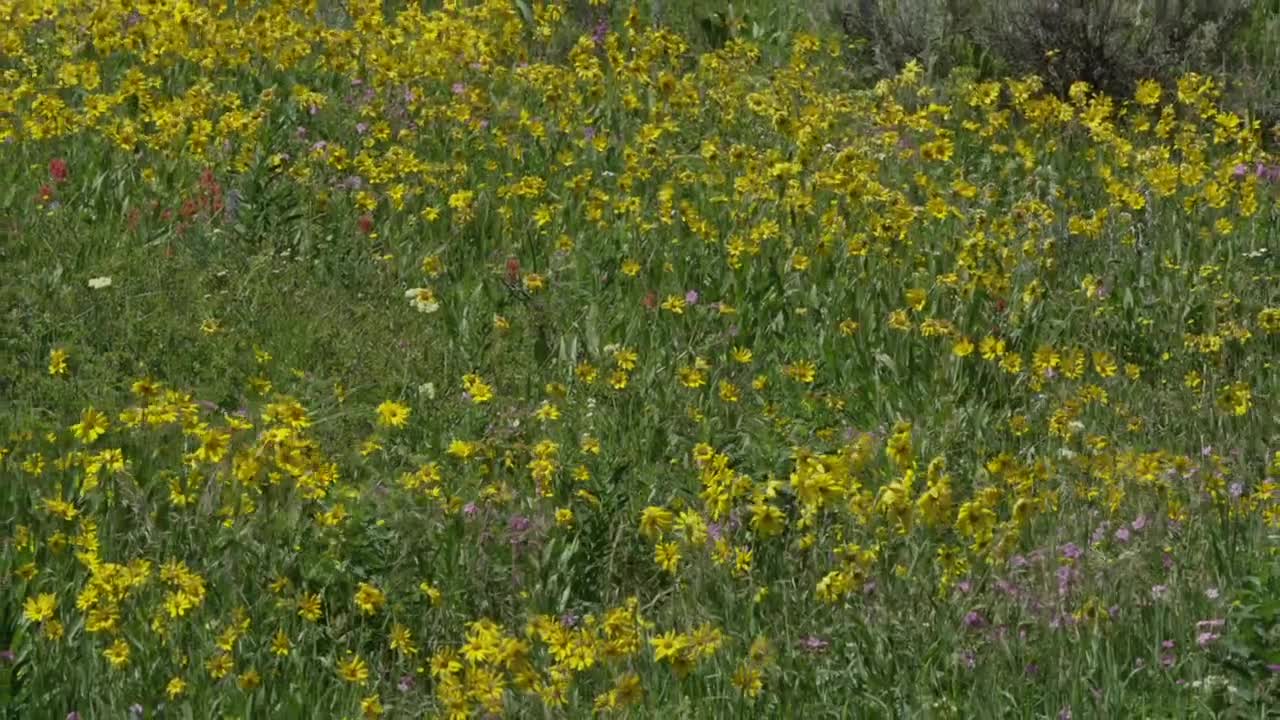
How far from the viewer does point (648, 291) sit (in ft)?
19.6

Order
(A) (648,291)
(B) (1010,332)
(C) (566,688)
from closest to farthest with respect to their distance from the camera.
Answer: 1. (C) (566,688)
2. (B) (1010,332)
3. (A) (648,291)

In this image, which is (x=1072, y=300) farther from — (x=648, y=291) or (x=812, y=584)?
(x=812, y=584)

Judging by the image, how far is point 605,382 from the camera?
519 centimetres

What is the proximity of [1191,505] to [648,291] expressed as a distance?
226 centimetres

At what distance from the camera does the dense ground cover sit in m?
3.64

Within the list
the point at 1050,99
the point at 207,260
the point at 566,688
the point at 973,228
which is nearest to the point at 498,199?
the point at 207,260

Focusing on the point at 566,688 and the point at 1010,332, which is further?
the point at 1010,332

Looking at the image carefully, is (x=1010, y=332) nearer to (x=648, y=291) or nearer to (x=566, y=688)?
(x=648, y=291)

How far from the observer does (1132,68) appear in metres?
8.29

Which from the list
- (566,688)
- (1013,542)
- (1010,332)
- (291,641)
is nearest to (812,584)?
(1013,542)

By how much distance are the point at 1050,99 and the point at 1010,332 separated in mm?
1853

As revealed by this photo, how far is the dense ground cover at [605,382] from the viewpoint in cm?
364

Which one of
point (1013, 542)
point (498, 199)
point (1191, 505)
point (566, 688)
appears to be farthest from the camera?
point (498, 199)

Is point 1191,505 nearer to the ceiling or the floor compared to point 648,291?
nearer to the ceiling
